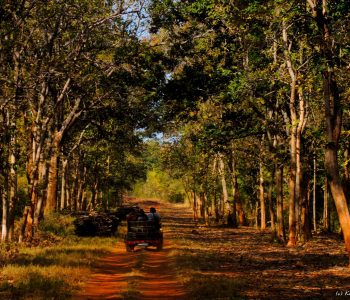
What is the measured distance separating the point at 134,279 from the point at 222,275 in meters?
2.69

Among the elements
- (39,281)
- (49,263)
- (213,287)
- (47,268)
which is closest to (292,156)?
(213,287)

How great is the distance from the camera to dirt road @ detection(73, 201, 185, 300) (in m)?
12.3

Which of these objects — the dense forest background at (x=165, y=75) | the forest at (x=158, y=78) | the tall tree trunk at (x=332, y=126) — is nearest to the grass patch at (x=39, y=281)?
the forest at (x=158, y=78)

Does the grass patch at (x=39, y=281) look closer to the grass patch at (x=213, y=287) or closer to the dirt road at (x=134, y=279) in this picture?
the dirt road at (x=134, y=279)

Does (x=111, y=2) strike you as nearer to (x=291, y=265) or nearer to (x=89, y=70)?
(x=89, y=70)

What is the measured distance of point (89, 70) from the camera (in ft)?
78.0

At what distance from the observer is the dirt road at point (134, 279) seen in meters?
12.3

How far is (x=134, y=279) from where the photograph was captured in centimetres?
1460

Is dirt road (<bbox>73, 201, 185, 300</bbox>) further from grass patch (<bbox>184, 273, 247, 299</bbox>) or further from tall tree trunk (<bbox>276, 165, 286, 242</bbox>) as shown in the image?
tall tree trunk (<bbox>276, 165, 286, 242</bbox>)

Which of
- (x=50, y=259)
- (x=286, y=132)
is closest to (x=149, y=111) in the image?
(x=286, y=132)

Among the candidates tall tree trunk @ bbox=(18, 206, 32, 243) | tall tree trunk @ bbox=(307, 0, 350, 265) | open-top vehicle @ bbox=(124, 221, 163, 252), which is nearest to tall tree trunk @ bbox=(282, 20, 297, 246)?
open-top vehicle @ bbox=(124, 221, 163, 252)

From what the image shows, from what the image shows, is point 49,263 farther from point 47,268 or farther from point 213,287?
point 213,287

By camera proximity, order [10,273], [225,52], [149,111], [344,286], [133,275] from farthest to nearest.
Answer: [149,111] → [225,52] → [133,275] → [10,273] → [344,286]

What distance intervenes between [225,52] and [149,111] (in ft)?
25.3
